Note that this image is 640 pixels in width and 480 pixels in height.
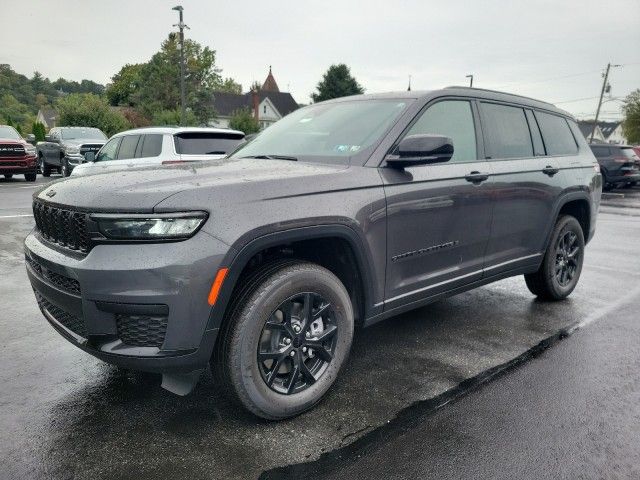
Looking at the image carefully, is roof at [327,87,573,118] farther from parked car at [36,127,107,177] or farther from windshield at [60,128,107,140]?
windshield at [60,128,107,140]

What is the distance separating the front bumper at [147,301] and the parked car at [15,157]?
16.2 meters

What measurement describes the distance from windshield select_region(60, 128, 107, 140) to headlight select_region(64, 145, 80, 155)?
0.99 meters

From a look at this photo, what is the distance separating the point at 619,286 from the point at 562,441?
366 centimetres

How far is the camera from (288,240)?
2.51 meters

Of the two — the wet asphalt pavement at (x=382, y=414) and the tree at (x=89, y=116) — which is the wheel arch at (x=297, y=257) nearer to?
the wet asphalt pavement at (x=382, y=414)

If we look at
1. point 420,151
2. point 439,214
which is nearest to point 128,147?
point 439,214

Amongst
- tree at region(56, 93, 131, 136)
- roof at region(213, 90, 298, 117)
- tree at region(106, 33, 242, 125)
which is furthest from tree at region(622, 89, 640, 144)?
tree at region(56, 93, 131, 136)

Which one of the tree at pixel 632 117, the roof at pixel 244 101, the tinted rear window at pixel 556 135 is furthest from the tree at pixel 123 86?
the tinted rear window at pixel 556 135

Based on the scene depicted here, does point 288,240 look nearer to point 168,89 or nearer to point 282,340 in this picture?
point 282,340

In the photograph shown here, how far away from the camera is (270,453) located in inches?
94.4

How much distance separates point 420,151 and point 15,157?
16680 mm

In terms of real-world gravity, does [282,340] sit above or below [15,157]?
below

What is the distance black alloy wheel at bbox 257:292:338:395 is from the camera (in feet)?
8.50

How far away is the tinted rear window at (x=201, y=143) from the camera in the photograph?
882 cm
